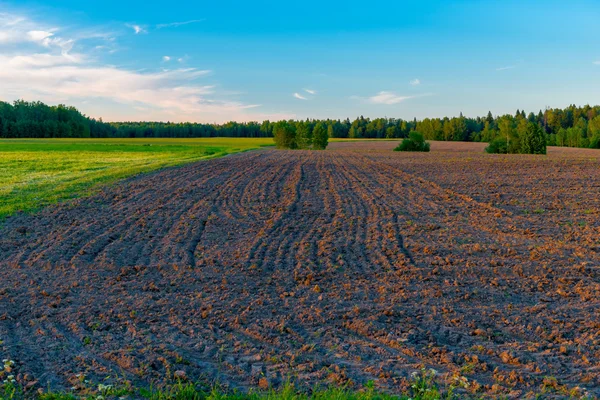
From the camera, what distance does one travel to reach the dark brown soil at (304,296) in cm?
493

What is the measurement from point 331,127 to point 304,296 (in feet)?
467

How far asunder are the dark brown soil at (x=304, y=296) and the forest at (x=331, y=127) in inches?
3032

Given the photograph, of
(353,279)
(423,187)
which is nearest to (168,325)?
(353,279)

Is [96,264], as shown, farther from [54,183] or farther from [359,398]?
[54,183]

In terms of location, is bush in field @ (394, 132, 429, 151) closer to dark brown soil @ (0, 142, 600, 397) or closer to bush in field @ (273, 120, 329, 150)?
bush in field @ (273, 120, 329, 150)

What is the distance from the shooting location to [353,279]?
25.2ft

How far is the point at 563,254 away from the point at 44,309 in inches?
341

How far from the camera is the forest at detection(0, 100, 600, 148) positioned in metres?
102

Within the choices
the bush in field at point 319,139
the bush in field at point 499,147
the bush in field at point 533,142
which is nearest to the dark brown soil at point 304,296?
the bush in field at point 533,142

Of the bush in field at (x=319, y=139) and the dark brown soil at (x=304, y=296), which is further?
the bush in field at (x=319, y=139)

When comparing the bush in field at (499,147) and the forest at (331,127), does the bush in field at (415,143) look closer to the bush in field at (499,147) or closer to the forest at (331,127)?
the bush in field at (499,147)

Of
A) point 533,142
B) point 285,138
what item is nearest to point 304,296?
point 533,142

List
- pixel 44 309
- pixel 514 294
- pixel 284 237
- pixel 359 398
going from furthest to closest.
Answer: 1. pixel 284 237
2. pixel 514 294
3. pixel 44 309
4. pixel 359 398

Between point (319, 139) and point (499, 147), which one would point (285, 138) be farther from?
point (499, 147)
